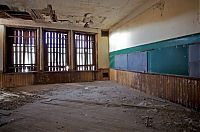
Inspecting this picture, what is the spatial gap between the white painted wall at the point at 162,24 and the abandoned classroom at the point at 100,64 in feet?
0.08

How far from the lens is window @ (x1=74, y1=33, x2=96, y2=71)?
1030 cm

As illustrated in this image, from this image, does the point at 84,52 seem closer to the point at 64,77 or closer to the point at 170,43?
the point at 64,77

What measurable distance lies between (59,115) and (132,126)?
5.13 ft

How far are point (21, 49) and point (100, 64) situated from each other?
428cm

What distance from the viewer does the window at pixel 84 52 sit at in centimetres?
1030

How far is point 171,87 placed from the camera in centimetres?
501

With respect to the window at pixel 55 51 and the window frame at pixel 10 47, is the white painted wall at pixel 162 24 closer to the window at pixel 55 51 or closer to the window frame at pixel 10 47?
the window at pixel 55 51

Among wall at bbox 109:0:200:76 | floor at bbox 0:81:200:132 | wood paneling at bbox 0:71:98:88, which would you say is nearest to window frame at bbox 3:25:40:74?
wood paneling at bbox 0:71:98:88

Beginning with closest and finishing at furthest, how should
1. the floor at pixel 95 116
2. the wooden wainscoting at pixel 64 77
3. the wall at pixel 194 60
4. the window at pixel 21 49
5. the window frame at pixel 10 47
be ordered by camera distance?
the floor at pixel 95 116 < the wall at pixel 194 60 < the window frame at pixel 10 47 < the window at pixel 21 49 < the wooden wainscoting at pixel 64 77

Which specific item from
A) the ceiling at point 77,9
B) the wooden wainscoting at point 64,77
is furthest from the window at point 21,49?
the ceiling at point 77,9

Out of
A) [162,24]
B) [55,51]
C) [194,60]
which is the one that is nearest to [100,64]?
[55,51]

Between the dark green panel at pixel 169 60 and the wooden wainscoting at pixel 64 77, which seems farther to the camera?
the wooden wainscoting at pixel 64 77

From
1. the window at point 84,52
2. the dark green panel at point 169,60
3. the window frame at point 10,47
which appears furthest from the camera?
the window at point 84,52

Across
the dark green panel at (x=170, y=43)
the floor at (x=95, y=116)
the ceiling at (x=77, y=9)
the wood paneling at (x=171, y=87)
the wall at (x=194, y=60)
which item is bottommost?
the floor at (x=95, y=116)
